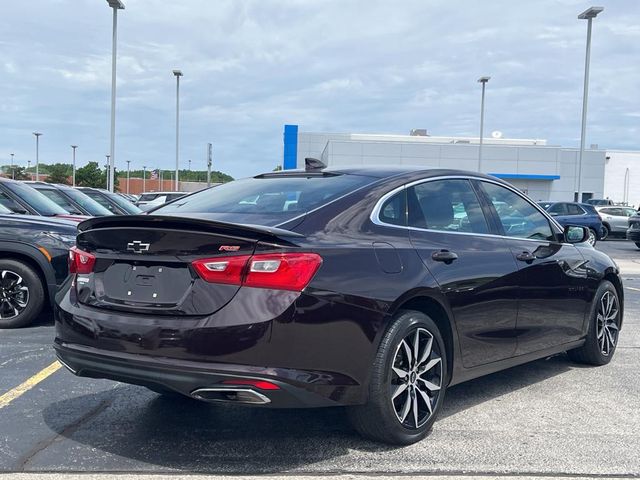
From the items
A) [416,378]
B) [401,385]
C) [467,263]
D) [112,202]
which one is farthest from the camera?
[112,202]

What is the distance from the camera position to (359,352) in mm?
3516

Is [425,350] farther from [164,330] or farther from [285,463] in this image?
[164,330]

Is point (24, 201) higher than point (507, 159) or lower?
lower

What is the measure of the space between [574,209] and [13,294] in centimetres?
2381

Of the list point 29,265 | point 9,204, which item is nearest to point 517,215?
point 29,265

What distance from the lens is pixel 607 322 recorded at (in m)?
6.07

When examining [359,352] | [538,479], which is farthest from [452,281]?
[538,479]

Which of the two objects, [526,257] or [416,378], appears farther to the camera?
[526,257]

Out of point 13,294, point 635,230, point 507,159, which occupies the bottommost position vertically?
point 13,294

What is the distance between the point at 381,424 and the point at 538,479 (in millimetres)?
852

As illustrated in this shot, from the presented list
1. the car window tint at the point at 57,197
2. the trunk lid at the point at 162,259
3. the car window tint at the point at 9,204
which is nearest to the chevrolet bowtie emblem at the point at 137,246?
the trunk lid at the point at 162,259

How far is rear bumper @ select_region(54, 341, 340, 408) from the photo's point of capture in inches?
128

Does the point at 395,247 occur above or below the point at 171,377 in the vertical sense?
above

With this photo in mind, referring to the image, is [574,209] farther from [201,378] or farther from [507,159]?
[201,378]
